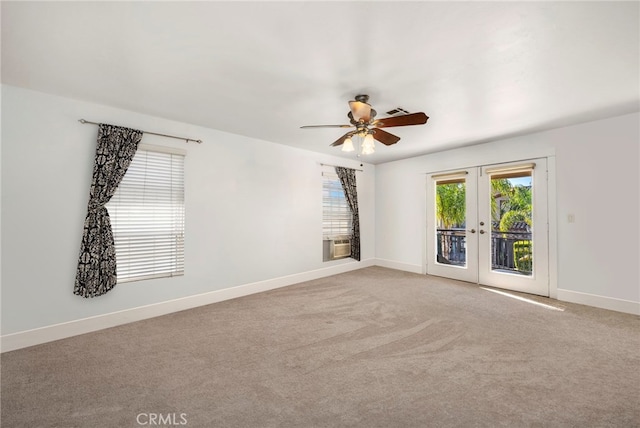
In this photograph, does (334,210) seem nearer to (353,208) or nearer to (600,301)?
(353,208)

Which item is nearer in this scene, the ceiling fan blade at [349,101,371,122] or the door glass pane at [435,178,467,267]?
the ceiling fan blade at [349,101,371,122]

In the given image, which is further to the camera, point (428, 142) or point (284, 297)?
point (428, 142)

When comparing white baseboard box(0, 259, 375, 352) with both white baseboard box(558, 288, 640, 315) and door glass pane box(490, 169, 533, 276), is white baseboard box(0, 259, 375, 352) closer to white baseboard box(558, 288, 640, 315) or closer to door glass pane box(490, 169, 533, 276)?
door glass pane box(490, 169, 533, 276)

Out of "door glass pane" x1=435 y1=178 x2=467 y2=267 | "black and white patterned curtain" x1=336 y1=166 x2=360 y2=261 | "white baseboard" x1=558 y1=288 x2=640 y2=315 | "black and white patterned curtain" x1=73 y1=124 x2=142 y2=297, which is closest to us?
"black and white patterned curtain" x1=73 y1=124 x2=142 y2=297

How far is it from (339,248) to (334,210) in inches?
32.3

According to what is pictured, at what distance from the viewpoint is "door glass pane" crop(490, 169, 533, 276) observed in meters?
4.28

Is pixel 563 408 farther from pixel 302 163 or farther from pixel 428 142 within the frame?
pixel 302 163

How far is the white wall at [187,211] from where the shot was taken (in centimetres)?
263

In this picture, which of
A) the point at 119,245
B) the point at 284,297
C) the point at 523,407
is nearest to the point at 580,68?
the point at 523,407

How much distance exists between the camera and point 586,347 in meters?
2.53

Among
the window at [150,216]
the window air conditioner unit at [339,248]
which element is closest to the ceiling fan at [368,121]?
the window at [150,216]

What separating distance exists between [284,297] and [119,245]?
2.25 meters

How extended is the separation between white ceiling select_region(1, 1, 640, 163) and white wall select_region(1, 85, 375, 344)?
1.15 feet

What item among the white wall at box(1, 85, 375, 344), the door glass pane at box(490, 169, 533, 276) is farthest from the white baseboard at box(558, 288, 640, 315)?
the white wall at box(1, 85, 375, 344)
